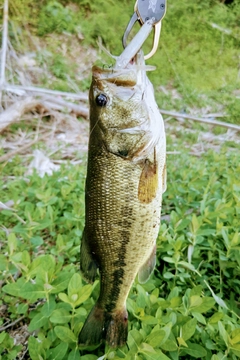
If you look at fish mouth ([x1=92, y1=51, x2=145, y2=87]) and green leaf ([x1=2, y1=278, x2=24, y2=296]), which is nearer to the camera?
fish mouth ([x1=92, y1=51, x2=145, y2=87])

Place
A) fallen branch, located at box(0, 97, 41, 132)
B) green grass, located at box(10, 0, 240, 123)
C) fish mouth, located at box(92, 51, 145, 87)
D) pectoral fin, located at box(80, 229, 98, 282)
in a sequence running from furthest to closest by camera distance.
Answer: green grass, located at box(10, 0, 240, 123), fallen branch, located at box(0, 97, 41, 132), pectoral fin, located at box(80, 229, 98, 282), fish mouth, located at box(92, 51, 145, 87)

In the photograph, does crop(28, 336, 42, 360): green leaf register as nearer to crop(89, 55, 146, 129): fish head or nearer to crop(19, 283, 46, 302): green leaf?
crop(19, 283, 46, 302): green leaf

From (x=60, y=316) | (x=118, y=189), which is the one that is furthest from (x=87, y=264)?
(x=118, y=189)

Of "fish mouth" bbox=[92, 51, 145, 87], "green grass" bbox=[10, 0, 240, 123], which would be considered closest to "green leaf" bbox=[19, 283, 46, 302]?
"fish mouth" bbox=[92, 51, 145, 87]

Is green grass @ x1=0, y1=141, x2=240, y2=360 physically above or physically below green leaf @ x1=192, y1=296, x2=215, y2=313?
below

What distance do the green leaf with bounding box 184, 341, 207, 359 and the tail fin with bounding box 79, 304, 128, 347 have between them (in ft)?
0.93

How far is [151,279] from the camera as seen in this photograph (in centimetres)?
187


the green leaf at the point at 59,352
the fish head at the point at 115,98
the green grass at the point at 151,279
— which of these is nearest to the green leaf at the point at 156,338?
the green grass at the point at 151,279

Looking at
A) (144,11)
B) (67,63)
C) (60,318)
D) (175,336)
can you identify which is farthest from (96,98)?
(67,63)

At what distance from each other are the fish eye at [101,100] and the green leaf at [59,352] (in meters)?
0.99

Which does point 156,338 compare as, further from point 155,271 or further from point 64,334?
point 155,271

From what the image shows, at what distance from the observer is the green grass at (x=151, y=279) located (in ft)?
4.40

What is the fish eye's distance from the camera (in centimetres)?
132

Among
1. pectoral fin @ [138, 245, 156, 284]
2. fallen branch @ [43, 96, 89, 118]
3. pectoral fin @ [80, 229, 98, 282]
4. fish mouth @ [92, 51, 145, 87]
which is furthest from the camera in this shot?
fallen branch @ [43, 96, 89, 118]
